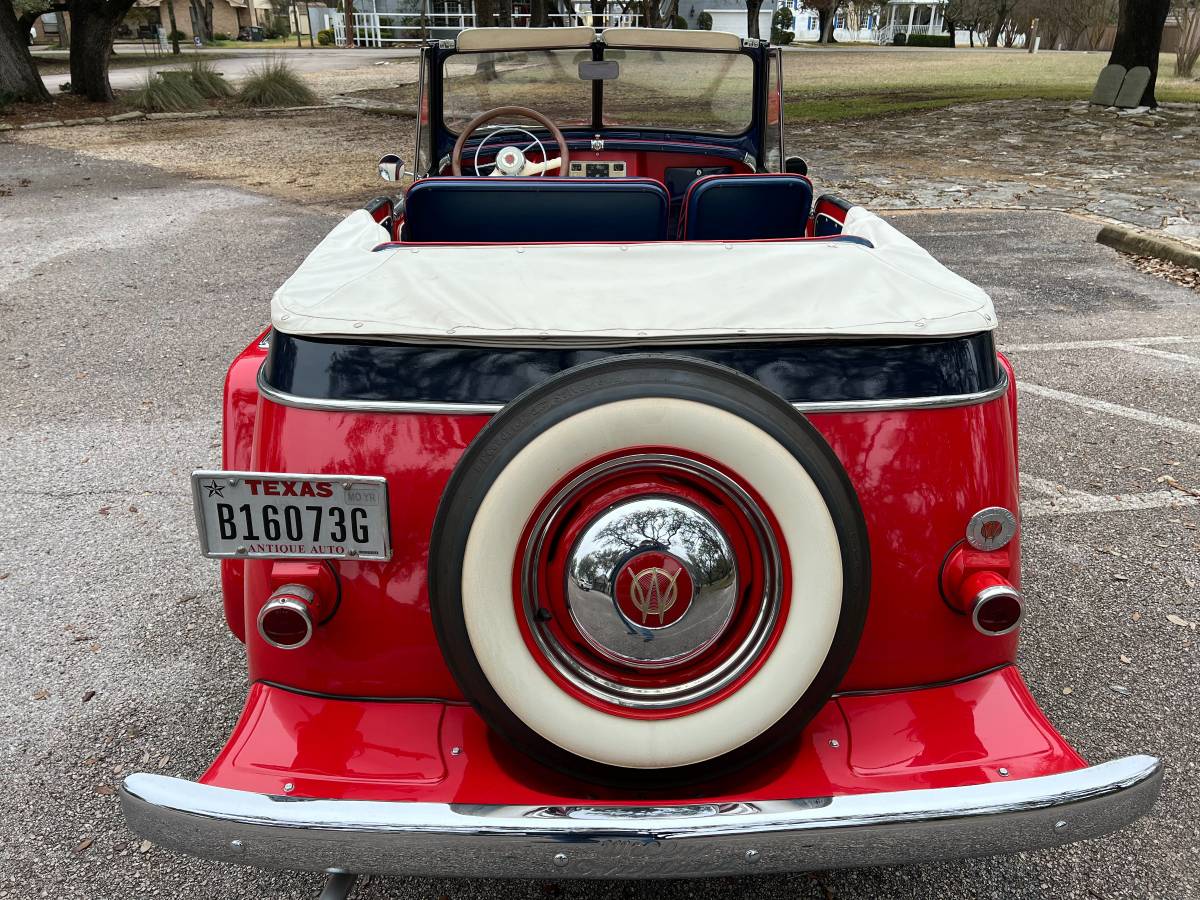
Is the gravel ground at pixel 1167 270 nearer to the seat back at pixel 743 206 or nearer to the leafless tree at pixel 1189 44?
the seat back at pixel 743 206

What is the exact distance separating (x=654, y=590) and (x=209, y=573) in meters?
2.29

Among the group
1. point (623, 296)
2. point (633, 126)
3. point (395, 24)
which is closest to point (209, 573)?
point (623, 296)

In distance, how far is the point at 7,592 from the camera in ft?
10.4

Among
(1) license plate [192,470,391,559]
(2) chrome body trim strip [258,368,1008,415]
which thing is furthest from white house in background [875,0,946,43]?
(1) license plate [192,470,391,559]

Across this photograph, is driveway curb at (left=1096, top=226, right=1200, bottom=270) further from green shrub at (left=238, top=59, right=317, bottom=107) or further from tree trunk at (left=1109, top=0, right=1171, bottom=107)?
green shrub at (left=238, top=59, right=317, bottom=107)

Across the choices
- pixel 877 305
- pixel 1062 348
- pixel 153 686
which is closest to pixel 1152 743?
pixel 877 305

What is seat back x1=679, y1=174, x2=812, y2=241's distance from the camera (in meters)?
2.91

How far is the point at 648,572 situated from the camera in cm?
159

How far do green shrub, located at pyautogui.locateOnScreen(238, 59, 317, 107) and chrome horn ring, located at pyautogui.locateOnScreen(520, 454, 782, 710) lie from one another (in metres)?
19.2

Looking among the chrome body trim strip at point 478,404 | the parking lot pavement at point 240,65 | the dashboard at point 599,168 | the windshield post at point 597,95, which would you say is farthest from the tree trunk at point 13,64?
the chrome body trim strip at point 478,404

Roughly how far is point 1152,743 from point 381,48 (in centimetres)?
4822

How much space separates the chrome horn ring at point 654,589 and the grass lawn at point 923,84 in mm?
16106

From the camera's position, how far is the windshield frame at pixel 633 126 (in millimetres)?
4281

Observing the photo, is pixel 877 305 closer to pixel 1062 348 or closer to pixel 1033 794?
pixel 1033 794
